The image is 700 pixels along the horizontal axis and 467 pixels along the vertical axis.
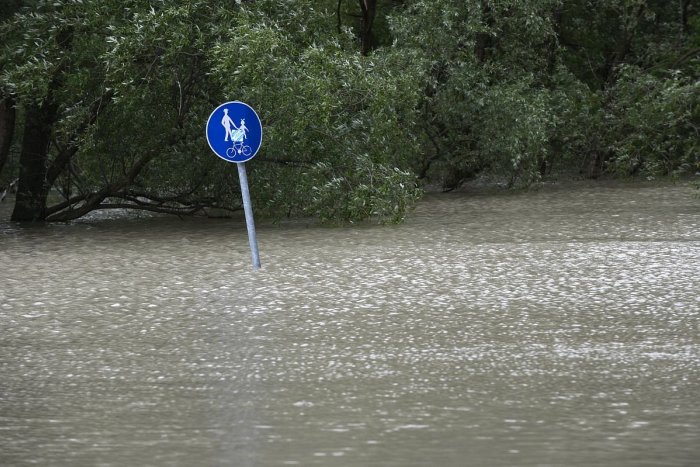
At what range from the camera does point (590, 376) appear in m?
7.39

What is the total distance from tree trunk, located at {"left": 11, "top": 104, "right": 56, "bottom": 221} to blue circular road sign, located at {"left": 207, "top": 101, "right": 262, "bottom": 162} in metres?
8.15

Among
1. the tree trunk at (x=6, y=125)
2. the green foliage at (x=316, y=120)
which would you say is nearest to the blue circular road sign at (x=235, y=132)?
the green foliage at (x=316, y=120)

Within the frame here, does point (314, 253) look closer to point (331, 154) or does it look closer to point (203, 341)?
point (331, 154)

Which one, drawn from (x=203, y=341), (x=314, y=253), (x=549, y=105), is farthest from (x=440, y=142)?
(x=203, y=341)

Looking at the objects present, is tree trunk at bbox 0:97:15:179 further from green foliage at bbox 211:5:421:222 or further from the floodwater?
the floodwater

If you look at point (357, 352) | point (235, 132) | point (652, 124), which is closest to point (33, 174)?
point (235, 132)

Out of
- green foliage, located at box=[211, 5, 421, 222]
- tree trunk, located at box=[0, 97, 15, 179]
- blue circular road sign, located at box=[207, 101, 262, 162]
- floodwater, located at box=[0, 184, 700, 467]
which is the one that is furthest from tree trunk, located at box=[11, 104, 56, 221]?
blue circular road sign, located at box=[207, 101, 262, 162]

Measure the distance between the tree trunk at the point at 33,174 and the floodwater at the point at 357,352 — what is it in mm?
4601

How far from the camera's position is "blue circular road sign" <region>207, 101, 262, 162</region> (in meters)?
13.1

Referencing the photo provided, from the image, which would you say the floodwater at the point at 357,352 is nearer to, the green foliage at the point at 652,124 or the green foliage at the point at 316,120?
the green foliage at the point at 316,120

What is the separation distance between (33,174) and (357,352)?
13.7 metres

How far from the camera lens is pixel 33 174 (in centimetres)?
2081

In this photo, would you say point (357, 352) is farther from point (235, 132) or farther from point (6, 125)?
point (6, 125)

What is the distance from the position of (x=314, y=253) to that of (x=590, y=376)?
25.0 feet
